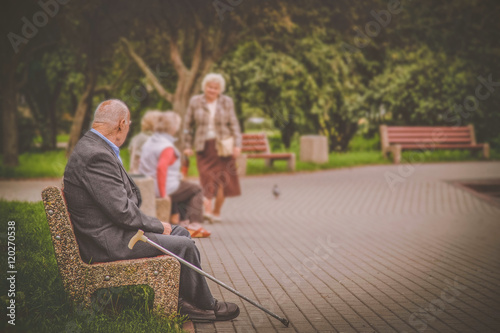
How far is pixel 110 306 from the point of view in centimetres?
504

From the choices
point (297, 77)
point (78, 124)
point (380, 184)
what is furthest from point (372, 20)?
point (78, 124)

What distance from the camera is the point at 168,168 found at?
949 cm

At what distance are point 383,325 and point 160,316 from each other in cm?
159

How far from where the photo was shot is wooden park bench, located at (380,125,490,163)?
23391 millimetres

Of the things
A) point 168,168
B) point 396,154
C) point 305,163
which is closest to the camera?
point 168,168

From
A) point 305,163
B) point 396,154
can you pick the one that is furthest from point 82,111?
point 396,154

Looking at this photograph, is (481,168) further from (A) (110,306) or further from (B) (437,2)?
(A) (110,306)

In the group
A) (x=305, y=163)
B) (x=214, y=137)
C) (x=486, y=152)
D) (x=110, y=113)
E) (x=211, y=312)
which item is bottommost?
(x=486, y=152)

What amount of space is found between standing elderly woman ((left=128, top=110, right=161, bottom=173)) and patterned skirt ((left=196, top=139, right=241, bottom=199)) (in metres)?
0.90

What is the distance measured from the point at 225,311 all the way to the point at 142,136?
5486mm

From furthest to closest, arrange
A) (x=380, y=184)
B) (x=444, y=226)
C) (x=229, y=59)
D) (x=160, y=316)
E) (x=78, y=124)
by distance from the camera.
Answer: (x=229, y=59) → (x=78, y=124) → (x=380, y=184) → (x=444, y=226) → (x=160, y=316)

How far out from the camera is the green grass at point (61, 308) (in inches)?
176

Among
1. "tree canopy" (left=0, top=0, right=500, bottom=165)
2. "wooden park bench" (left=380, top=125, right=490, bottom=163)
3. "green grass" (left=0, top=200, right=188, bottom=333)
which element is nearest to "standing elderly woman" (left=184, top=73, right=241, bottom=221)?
"green grass" (left=0, top=200, right=188, bottom=333)

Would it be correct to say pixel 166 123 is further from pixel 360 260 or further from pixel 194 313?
pixel 194 313
